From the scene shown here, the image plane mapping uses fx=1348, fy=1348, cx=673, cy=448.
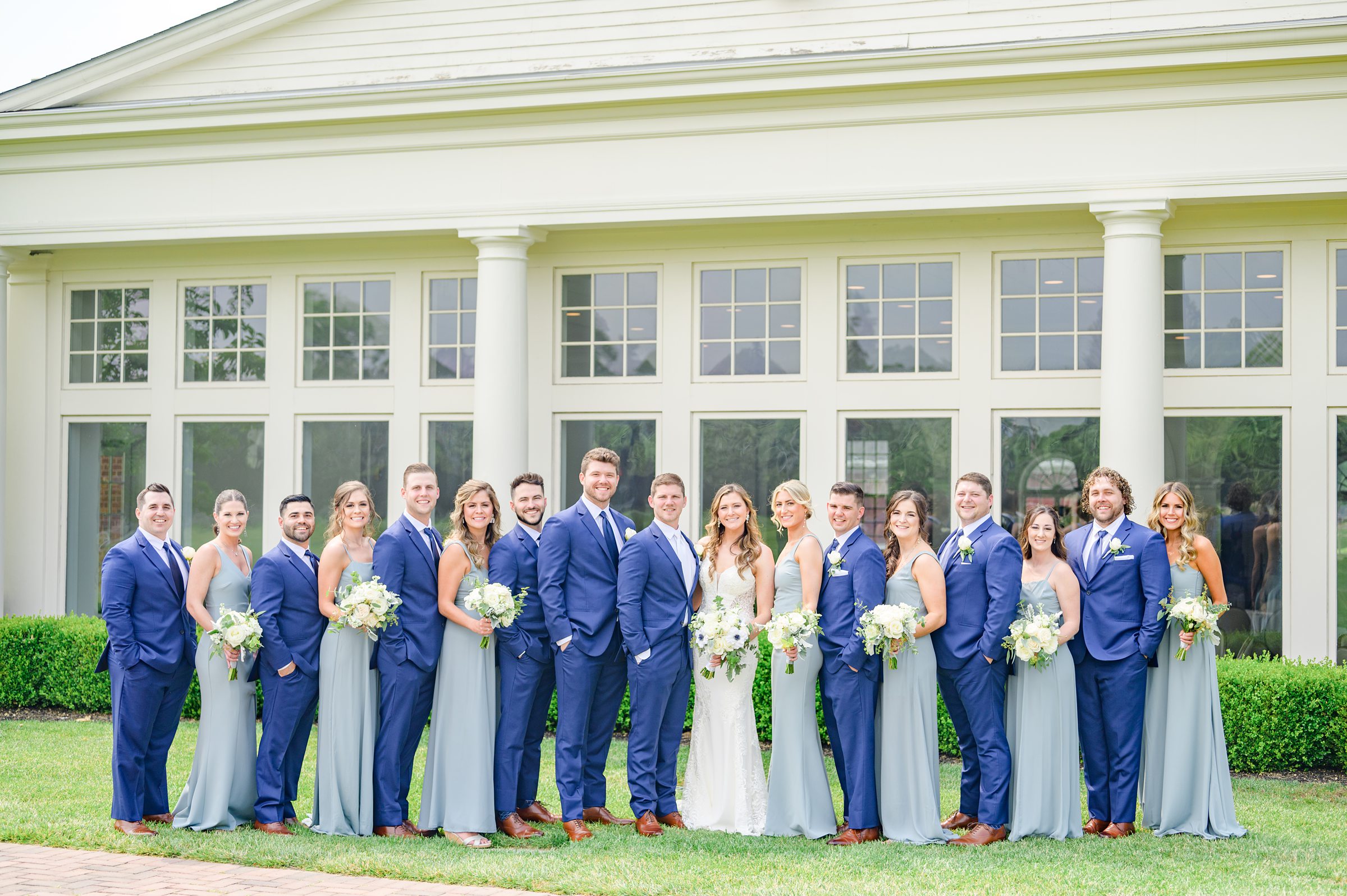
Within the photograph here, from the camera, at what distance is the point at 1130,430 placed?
11.0 metres

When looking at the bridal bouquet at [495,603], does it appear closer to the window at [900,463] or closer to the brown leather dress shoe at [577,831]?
the brown leather dress shoe at [577,831]

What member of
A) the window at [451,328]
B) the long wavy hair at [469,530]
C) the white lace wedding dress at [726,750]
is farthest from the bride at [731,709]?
the window at [451,328]

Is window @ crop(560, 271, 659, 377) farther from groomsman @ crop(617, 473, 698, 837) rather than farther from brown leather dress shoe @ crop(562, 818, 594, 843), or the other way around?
brown leather dress shoe @ crop(562, 818, 594, 843)

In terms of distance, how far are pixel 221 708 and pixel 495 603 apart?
5.62 feet

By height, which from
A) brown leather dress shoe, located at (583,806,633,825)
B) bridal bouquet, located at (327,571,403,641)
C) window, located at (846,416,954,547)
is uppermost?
window, located at (846,416,954,547)

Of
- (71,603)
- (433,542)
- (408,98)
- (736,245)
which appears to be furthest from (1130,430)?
(71,603)

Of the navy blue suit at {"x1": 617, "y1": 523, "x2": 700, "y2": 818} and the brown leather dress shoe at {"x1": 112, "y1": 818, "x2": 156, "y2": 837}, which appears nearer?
the brown leather dress shoe at {"x1": 112, "y1": 818, "x2": 156, "y2": 837}

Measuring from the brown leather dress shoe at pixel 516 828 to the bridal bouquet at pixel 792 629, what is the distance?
1.76 m

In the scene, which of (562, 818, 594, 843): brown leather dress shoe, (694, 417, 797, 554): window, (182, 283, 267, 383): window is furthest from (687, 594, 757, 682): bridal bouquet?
(182, 283, 267, 383): window

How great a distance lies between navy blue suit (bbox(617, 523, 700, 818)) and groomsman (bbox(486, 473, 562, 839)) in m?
0.50

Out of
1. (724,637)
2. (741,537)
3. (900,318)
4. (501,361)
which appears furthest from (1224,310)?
(724,637)

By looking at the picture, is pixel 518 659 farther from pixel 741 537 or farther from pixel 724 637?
pixel 741 537

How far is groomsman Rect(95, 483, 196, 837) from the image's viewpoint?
7598 millimetres

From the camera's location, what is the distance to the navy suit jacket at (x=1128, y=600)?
768cm
